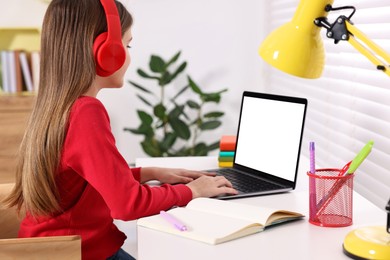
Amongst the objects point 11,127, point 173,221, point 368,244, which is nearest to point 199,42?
point 11,127

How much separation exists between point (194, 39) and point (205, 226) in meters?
2.28

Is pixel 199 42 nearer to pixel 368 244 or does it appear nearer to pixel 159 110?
pixel 159 110

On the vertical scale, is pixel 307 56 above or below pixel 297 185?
above

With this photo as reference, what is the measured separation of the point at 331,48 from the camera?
7.07ft

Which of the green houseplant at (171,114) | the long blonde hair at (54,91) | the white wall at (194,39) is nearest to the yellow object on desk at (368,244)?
the long blonde hair at (54,91)

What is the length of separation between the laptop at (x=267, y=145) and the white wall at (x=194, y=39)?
1598mm

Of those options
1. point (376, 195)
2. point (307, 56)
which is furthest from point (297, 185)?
point (307, 56)

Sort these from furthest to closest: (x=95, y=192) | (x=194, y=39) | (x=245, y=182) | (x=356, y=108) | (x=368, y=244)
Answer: (x=194, y=39), (x=356, y=108), (x=245, y=182), (x=95, y=192), (x=368, y=244)

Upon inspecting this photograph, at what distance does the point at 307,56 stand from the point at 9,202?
770 millimetres

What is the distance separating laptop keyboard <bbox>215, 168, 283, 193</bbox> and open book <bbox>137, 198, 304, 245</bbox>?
0.19 metres

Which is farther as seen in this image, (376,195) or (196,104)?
(196,104)

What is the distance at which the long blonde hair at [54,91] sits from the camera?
1.42m

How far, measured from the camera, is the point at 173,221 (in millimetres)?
1279

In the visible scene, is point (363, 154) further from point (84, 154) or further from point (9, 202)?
point (9, 202)
